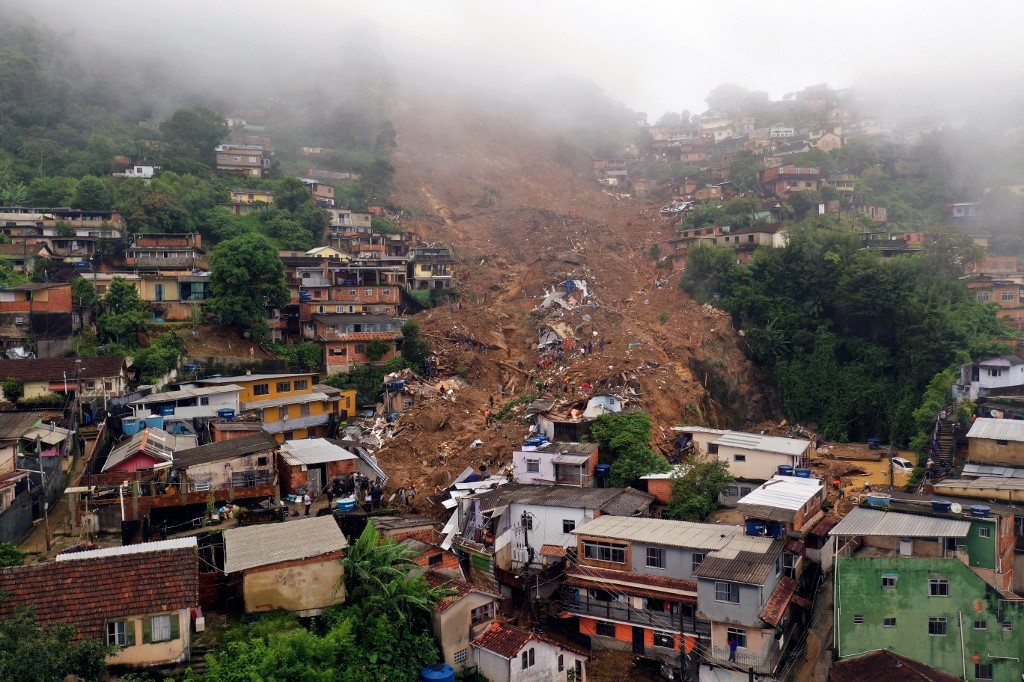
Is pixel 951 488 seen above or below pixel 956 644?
above

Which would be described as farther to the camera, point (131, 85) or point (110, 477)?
point (131, 85)

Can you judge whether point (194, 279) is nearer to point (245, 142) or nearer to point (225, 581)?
point (225, 581)

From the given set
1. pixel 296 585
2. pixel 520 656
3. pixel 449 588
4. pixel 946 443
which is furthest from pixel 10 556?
Answer: pixel 946 443

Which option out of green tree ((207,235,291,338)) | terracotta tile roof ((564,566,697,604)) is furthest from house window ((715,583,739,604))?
green tree ((207,235,291,338))

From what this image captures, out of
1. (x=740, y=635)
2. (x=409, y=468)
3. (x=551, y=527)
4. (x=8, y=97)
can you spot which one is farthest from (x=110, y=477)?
(x=8, y=97)

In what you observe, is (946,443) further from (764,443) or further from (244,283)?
(244,283)

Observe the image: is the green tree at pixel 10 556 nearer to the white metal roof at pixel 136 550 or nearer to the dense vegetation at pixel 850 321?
the white metal roof at pixel 136 550
